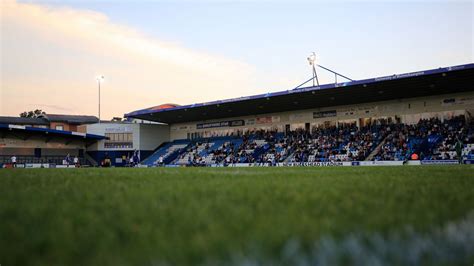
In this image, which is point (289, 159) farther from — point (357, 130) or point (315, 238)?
point (315, 238)


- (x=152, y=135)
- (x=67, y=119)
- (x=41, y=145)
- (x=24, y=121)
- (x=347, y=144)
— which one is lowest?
(x=347, y=144)

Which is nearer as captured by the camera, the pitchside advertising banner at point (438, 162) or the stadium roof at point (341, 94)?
the pitchside advertising banner at point (438, 162)

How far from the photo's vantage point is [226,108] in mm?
Result: 47312

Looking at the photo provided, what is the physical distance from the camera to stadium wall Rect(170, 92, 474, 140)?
36.4m

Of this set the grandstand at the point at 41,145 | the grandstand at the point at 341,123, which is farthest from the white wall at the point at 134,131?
the grandstand at the point at 341,123


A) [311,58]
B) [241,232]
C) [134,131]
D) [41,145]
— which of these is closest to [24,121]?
[41,145]

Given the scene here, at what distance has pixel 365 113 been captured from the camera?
41875mm

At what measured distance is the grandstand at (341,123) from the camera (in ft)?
110

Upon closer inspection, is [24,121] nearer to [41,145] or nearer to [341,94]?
[41,145]

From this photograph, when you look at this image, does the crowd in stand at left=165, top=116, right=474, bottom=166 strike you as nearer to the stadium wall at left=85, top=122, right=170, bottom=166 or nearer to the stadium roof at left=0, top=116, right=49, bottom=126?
the stadium wall at left=85, top=122, right=170, bottom=166

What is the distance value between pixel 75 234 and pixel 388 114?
1597 inches

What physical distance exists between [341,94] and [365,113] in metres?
4.63

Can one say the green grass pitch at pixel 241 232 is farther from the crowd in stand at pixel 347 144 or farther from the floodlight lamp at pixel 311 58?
the floodlight lamp at pixel 311 58

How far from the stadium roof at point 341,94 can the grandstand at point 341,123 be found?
65mm
